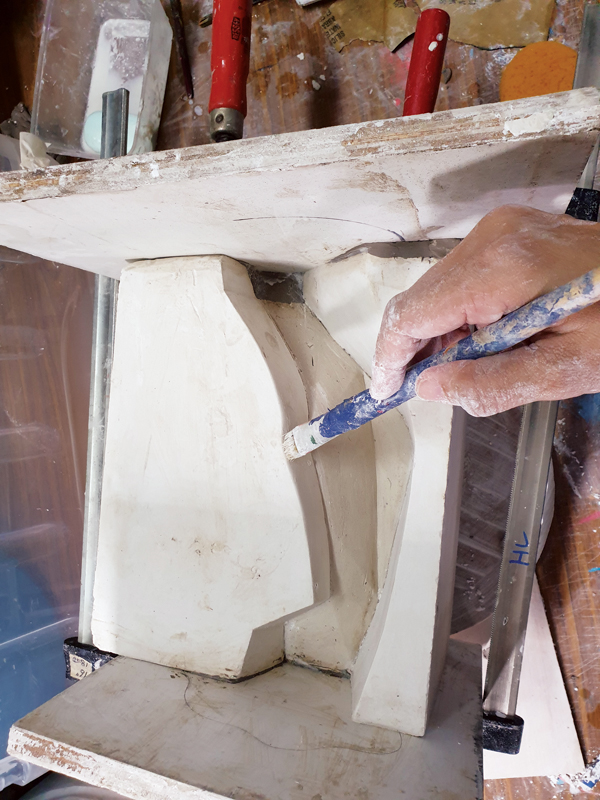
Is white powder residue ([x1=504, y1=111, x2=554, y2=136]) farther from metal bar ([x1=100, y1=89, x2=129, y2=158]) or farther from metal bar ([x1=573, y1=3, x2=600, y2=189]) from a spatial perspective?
metal bar ([x1=100, y1=89, x2=129, y2=158])

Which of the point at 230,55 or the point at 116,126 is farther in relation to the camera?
the point at 116,126

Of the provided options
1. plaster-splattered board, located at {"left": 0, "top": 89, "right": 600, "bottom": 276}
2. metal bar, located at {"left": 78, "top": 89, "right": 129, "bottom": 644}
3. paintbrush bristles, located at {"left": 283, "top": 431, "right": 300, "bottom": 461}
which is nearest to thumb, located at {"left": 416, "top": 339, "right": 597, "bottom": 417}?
plaster-splattered board, located at {"left": 0, "top": 89, "right": 600, "bottom": 276}

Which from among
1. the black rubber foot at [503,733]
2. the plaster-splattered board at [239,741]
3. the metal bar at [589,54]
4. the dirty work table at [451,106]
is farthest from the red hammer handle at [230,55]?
the black rubber foot at [503,733]

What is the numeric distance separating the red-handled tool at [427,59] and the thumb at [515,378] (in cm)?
53

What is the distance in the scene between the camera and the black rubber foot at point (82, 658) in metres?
0.88

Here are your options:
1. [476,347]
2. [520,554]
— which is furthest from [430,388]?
[520,554]

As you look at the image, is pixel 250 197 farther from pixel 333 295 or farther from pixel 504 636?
pixel 504 636

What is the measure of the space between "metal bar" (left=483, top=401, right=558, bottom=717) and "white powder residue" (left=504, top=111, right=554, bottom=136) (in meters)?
0.52

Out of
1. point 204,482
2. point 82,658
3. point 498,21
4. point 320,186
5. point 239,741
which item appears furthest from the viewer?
point 498,21

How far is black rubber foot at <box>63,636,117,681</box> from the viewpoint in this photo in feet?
2.89

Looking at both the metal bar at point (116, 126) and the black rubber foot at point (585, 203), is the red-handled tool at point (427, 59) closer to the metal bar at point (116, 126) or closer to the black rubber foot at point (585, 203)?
the black rubber foot at point (585, 203)

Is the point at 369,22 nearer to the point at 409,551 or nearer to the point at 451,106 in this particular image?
the point at 451,106

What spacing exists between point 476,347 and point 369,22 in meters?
1.00

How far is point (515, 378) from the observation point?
492 mm
